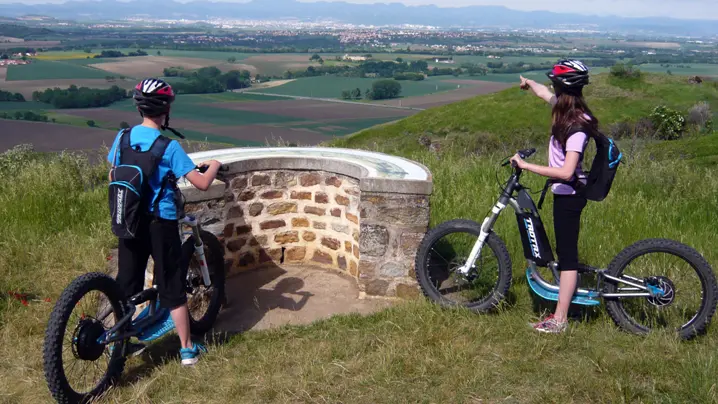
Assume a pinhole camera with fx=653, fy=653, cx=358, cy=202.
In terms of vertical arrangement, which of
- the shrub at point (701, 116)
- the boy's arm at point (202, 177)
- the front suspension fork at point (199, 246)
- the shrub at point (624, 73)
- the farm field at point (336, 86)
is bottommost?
the farm field at point (336, 86)

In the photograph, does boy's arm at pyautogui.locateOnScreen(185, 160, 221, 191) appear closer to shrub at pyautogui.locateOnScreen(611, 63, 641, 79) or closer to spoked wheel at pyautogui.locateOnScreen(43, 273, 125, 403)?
spoked wheel at pyautogui.locateOnScreen(43, 273, 125, 403)

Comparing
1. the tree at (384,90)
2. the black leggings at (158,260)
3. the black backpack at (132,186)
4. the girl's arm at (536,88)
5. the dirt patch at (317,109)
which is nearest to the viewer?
the black backpack at (132,186)

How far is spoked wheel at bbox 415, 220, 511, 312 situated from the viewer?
527cm

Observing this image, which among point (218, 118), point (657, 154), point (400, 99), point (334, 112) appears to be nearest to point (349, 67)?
point (400, 99)

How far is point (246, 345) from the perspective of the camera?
5.17 metres

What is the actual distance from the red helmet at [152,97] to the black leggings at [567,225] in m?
2.78

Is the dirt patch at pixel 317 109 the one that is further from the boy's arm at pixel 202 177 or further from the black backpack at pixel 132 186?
the black backpack at pixel 132 186

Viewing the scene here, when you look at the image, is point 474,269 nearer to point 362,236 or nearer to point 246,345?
point 362,236

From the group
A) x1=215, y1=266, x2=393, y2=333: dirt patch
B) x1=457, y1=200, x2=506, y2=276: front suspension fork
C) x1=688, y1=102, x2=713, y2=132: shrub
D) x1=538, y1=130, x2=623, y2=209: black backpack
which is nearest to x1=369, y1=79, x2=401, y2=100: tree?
x1=688, y1=102, x2=713, y2=132: shrub

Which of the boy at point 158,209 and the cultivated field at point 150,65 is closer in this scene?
the boy at point 158,209

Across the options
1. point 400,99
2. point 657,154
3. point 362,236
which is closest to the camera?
point 362,236

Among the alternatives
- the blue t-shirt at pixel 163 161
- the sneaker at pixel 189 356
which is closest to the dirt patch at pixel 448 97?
the sneaker at pixel 189 356

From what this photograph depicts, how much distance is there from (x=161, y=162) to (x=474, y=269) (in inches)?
105

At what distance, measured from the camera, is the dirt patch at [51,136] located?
25.7 m
